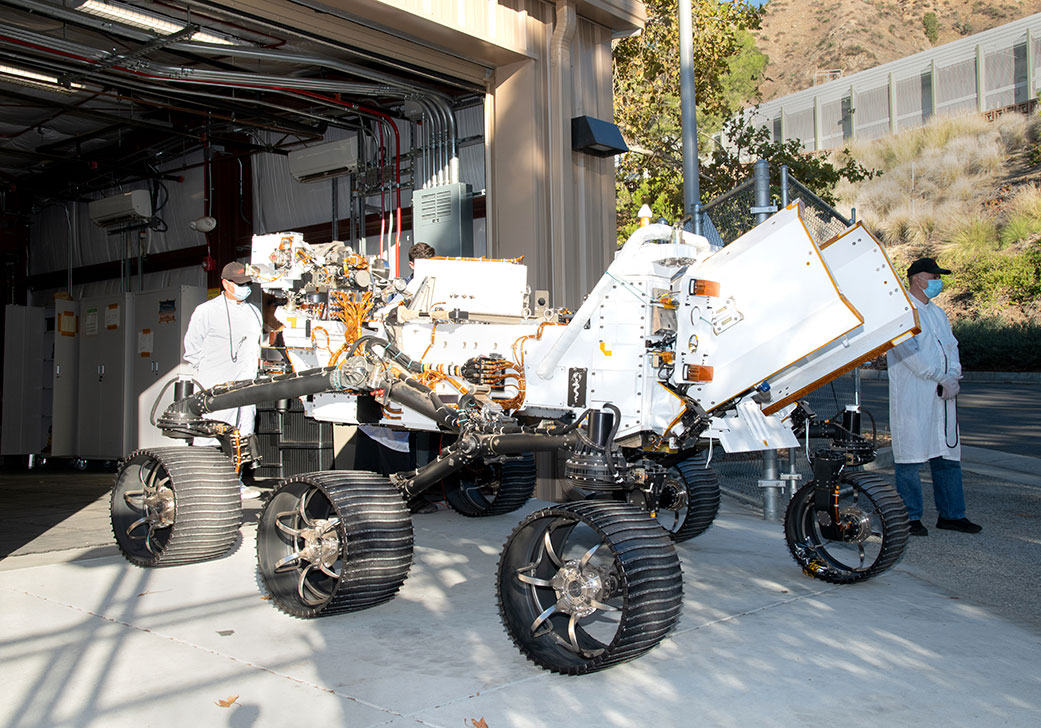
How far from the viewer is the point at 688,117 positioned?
859 cm

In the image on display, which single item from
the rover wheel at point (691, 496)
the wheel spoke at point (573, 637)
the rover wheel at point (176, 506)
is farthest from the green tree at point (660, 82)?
the wheel spoke at point (573, 637)

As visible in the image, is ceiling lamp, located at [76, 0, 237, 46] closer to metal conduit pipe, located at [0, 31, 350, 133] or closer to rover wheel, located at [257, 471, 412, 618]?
metal conduit pipe, located at [0, 31, 350, 133]

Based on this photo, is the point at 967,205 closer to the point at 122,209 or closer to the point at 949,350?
the point at 122,209

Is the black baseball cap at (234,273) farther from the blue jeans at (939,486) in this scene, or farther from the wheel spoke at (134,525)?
the blue jeans at (939,486)

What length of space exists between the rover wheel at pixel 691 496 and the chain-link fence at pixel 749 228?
1349mm

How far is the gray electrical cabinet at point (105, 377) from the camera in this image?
42.1 ft

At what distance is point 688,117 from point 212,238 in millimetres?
7107

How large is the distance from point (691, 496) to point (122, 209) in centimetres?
1036

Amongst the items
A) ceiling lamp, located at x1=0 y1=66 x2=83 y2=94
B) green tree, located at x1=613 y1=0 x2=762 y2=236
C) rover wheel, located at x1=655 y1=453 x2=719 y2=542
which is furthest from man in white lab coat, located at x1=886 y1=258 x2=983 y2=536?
ceiling lamp, located at x1=0 y1=66 x2=83 y2=94

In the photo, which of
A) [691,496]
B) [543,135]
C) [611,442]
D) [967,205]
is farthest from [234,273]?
[967,205]

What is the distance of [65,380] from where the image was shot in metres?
13.8

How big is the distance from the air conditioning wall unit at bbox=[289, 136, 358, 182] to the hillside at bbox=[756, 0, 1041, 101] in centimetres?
6230

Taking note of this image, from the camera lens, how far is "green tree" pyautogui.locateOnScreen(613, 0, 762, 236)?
580 inches

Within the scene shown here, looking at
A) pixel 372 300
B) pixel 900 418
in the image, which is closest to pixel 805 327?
pixel 372 300
